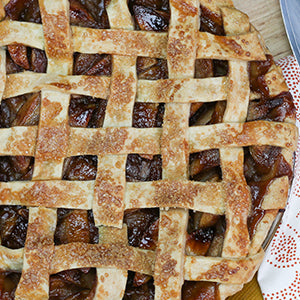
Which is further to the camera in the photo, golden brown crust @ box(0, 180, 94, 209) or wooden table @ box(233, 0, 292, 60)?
wooden table @ box(233, 0, 292, 60)

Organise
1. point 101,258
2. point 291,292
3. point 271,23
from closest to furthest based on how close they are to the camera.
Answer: point 101,258
point 291,292
point 271,23

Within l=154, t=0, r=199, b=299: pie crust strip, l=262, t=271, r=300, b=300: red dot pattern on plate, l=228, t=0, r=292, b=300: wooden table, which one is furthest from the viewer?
l=228, t=0, r=292, b=300: wooden table

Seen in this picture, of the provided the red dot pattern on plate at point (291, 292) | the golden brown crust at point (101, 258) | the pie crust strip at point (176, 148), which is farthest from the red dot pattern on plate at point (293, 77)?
the golden brown crust at point (101, 258)

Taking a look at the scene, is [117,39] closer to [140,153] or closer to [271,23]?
[140,153]

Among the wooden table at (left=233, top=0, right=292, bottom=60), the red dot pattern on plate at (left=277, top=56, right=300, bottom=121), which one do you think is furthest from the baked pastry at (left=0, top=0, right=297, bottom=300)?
the wooden table at (left=233, top=0, right=292, bottom=60)

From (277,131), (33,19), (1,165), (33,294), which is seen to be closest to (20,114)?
(1,165)

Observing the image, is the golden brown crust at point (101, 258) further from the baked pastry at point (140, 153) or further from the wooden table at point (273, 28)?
the wooden table at point (273, 28)

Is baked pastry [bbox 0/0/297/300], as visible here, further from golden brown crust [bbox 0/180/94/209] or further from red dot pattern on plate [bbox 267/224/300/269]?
red dot pattern on plate [bbox 267/224/300/269]

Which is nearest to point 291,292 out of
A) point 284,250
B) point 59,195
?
point 284,250
